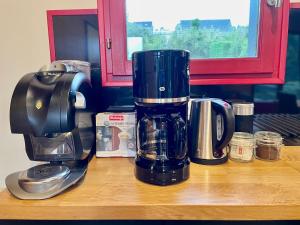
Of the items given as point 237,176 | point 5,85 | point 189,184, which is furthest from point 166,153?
point 5,85

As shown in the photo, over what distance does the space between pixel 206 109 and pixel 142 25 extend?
1.42 ft

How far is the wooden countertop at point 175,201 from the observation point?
54cm

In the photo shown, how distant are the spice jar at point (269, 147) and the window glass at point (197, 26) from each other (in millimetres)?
339

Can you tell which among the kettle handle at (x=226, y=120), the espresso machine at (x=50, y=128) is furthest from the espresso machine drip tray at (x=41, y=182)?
the kettle handle at (x=226, y=120)

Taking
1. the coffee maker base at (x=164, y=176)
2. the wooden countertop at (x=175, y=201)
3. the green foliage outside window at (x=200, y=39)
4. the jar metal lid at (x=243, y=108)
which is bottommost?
the wooden countertop at (x=175, y=201)

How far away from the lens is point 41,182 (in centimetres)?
57

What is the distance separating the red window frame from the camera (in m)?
0.91

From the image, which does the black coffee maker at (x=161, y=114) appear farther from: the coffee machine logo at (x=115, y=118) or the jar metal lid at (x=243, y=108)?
the jar metal lid at (x=243, y=108)

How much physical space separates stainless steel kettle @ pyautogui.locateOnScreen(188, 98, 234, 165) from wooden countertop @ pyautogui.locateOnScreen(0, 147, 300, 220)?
0.09m

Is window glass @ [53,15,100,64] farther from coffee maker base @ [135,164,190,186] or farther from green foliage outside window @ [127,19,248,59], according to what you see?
coffee maker base @ [135,164,190,186]

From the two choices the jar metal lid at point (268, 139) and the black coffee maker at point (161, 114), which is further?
the jar metal lid at point (268, 139)

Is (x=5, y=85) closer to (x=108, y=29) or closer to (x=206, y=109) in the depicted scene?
(x=108, y=29)

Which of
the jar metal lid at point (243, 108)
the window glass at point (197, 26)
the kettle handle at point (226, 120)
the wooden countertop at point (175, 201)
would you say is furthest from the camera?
the window glass at point (197, 26)

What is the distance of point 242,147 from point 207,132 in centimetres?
12
